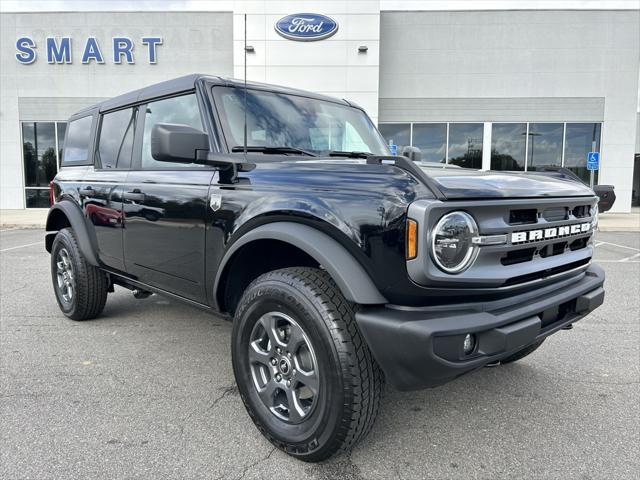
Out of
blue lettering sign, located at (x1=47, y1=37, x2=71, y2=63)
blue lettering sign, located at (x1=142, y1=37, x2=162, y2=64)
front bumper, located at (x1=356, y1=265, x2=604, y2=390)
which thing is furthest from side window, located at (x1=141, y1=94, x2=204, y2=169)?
blue lettering sign, located at (x1=47, y1=37, x2=71, y2=63)

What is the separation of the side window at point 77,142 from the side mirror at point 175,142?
236 centimetres

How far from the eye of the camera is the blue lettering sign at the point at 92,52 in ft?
62.8

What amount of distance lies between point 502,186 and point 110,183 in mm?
2968

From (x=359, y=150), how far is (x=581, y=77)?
19.0 meters

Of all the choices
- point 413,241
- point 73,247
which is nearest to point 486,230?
point 413,241

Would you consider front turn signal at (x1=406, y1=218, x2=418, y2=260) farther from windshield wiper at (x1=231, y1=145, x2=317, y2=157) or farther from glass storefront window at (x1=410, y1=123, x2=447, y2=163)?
glass storefront window at (x1=410, y1=123, x2=447, y2=163)

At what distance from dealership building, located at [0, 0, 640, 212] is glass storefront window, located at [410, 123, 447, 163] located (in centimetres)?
4

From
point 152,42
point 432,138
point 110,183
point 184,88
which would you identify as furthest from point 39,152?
point 184,88

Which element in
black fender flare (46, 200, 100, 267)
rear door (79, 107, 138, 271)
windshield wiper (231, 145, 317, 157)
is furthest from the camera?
black fender flare (46, 200, 100, 267)

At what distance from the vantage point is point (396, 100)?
756 inches

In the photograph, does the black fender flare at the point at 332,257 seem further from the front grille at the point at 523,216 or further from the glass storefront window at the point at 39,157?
the glass storefront window at the point at 39,157

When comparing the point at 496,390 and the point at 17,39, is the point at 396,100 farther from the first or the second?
the point at 496,390

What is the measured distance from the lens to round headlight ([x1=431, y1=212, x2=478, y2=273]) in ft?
6.52

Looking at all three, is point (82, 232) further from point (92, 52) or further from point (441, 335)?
point (92, 52)
